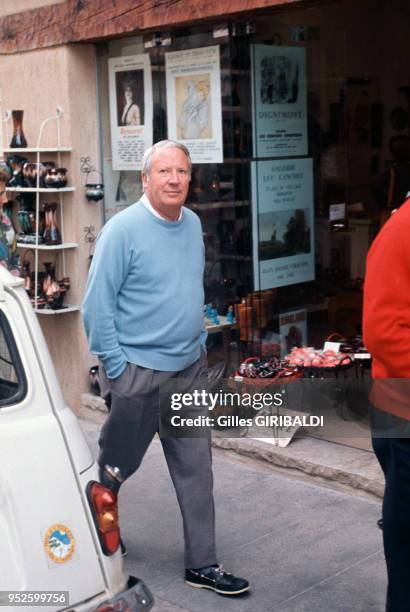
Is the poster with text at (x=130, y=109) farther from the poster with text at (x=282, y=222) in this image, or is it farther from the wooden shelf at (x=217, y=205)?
the poster with text at (x=282, y=222)

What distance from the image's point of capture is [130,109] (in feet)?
24.0

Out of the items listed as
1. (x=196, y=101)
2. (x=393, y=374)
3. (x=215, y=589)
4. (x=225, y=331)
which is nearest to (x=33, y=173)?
(x=196, y=101)

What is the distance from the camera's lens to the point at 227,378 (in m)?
6.85

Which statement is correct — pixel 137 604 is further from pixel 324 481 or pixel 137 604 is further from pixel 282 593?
pixel 324 481

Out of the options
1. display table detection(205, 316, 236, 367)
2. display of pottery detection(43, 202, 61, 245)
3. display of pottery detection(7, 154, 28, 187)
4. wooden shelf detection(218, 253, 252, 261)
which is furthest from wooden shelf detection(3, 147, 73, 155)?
display table detection(205, 316, 236, 367)

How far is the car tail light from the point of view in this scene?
10.7ft

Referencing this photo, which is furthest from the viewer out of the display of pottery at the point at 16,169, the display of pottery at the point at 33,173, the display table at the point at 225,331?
the display of pottery at the point at 16,169

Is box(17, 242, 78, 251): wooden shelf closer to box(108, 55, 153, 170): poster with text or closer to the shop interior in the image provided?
the shop interior

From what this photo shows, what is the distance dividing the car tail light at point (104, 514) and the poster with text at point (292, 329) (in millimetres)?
3695

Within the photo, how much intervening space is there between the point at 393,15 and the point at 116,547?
748 cm

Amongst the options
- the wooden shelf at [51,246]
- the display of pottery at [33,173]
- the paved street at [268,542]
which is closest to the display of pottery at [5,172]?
the display of pottery at [33,173]

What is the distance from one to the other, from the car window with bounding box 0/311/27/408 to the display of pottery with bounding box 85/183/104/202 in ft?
13.7

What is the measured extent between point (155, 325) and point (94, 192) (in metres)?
3.06

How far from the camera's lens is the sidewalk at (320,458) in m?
5.62
